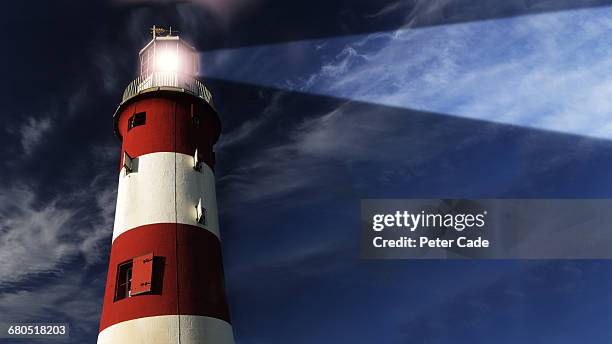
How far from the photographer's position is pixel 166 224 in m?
23.1

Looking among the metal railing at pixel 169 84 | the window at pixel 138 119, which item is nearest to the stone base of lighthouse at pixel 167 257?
the window at pixel 138 119

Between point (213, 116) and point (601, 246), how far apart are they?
47.3 feet

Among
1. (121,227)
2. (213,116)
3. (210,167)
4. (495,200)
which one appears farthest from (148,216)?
(495,200)

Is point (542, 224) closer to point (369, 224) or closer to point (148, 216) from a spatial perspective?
point (369, 224)

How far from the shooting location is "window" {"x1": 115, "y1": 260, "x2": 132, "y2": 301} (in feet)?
74.9

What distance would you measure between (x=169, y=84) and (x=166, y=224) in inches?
219

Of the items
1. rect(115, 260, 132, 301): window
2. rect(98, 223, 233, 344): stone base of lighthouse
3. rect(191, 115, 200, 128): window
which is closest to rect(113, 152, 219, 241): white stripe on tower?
rect(98, 223, 233, 344): stone base of lighthouse

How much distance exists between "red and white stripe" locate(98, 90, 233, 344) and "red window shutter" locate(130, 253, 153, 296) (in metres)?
0.19

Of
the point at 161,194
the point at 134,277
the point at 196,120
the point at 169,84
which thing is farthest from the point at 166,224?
the point at 169,84

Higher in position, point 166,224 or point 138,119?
point 138,119

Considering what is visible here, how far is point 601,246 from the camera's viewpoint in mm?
26250

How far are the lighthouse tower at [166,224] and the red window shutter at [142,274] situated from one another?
3 cm

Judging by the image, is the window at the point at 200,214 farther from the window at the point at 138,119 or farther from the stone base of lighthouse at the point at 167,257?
the window at the point at 138,119

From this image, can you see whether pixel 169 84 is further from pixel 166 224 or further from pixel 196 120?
pixel 166 224
